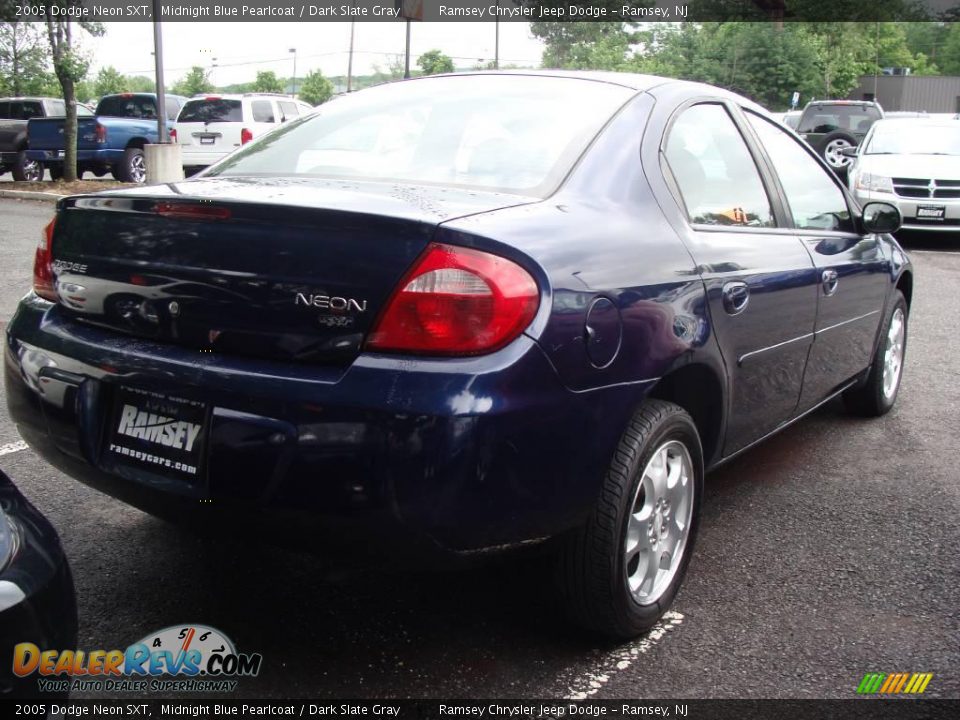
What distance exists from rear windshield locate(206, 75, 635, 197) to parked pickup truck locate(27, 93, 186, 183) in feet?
50.6

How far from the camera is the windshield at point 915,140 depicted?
510 inches

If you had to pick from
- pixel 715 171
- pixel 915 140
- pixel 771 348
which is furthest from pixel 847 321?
pixel 915 140

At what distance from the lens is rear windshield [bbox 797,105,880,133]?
21.1 meters

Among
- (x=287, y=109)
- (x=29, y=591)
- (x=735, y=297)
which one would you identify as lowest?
(x=29, y=591)

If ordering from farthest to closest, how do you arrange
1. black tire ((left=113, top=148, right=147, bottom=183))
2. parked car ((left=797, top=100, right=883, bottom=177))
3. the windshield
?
parked car ((left=797, top=100, right=883, bottom=177))
black tire ((left=113, top=148, right=147, bottom=183))
the windshield

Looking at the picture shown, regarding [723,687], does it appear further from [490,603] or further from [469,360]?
[469,360]

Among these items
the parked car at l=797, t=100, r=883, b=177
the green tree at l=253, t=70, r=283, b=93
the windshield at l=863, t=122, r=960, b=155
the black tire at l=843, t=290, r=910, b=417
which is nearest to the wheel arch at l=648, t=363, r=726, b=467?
the black tire at l=843, t=290, r=910, b=417

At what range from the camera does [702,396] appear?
3035 mm

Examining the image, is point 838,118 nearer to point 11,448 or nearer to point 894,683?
point 11,448

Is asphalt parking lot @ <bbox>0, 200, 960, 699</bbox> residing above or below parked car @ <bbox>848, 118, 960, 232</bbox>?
below

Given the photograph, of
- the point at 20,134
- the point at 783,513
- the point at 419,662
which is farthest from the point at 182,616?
the point at 20,134

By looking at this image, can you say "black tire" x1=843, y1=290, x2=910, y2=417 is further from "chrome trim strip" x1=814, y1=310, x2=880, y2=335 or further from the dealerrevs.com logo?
the dealerrevs.com logo

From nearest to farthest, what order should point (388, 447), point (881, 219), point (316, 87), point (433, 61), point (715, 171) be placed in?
point (388, 447) < point (715, 171) < point (881, 219) < point (316, 87) < point (433, 61)

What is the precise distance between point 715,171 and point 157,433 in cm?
199
